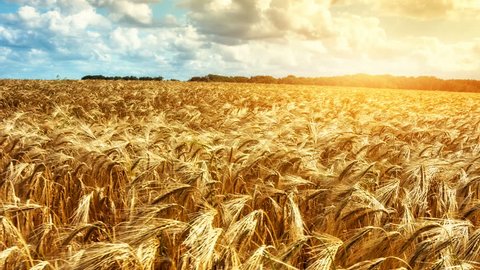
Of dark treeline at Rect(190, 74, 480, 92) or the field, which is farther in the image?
dark treeline at Rect(190, 74, 480, 92)

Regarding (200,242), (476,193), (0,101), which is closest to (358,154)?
(476,193)

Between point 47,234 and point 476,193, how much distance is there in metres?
3.59

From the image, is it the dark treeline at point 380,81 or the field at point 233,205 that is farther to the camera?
the dark treeline at point 380,81

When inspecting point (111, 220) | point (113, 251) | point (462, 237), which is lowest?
point (111, 220)

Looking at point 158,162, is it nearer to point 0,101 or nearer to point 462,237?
point 462,237

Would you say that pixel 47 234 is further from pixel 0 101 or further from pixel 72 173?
pixel 0 101

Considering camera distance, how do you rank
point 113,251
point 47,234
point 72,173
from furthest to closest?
point 72,173 < point 47,234 < point 113,251

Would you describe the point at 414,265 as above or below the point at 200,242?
below

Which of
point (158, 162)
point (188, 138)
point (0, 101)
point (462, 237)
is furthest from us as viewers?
point (0, 101)

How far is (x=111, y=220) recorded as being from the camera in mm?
3557

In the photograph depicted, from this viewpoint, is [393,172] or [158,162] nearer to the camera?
[158,162]

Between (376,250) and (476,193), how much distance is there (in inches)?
78.0

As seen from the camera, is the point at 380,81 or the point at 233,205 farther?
the point at 380,81

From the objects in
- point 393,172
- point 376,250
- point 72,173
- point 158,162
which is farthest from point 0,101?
point 376,250
